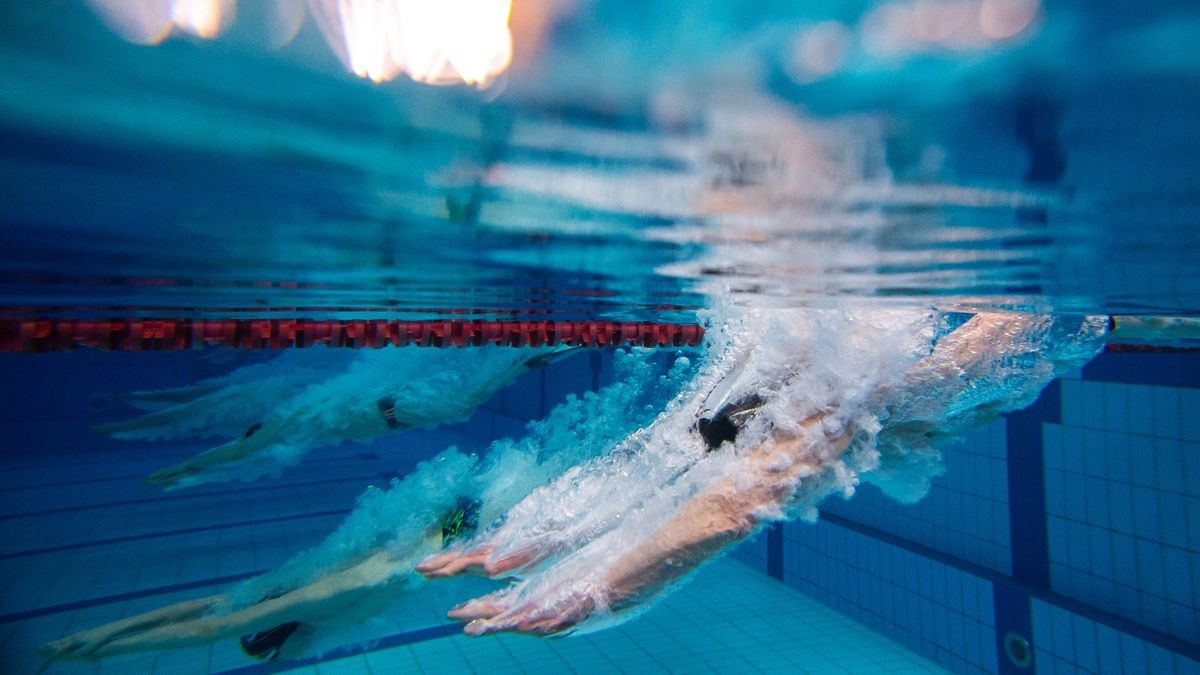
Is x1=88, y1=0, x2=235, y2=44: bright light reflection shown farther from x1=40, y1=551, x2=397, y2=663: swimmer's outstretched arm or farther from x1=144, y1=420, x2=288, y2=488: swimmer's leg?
x1=144, y1=420, x2=288, y2=488: swimmer's leg

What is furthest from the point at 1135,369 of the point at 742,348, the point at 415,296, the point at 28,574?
the point at 28,574

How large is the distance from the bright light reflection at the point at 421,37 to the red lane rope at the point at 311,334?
3997 millimetres

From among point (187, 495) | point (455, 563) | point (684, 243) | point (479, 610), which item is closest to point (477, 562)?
point (455, 563)

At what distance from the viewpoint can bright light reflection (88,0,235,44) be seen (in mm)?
893

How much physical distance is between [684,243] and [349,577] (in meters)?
3.53

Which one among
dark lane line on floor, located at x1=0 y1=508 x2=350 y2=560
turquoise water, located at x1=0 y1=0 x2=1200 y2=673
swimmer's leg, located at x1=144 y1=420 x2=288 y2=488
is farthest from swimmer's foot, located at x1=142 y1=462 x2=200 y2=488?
dark lane line on floor, located at x1=0 y1=508 x2=350 y2=560

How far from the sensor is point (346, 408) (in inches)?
258

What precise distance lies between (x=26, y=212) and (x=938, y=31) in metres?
2.45

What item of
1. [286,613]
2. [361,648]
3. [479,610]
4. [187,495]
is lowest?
[361,648]

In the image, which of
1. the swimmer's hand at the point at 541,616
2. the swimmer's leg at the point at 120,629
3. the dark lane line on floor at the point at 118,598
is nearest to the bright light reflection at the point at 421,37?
the swimmer's hand at the point at 541,616

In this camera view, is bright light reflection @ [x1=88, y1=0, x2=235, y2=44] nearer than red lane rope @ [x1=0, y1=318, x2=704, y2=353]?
Yes

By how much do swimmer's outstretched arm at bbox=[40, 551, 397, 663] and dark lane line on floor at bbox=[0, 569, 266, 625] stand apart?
7.65ft

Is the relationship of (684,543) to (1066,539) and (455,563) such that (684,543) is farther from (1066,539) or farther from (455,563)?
(1066,539)

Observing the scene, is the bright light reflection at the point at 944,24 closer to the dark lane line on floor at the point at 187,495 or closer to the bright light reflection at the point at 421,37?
the bright light reflection at the point at 421,37
